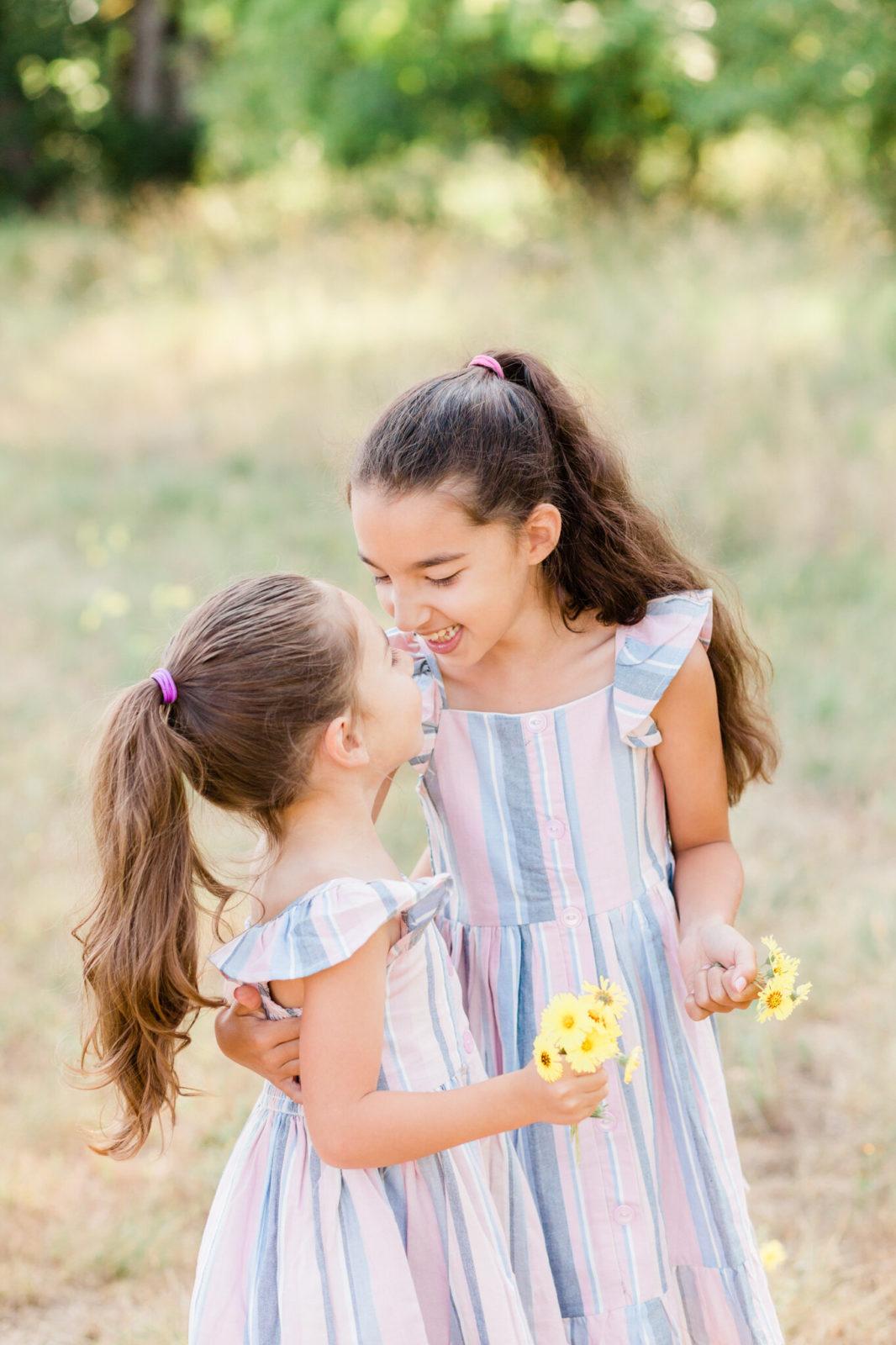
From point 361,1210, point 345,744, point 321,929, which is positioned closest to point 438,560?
point 345,744

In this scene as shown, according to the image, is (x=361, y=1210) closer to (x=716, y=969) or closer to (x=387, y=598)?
(x=716, y=969)

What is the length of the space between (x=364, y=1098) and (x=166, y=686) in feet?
1.59

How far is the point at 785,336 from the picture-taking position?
6.73 m

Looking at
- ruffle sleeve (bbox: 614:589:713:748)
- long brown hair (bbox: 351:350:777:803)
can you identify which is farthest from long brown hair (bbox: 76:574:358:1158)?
ruffle sleeve (bbox: 614:589:713:748)

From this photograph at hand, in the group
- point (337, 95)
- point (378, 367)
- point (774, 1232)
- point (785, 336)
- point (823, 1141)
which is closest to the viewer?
point (774, 1232)

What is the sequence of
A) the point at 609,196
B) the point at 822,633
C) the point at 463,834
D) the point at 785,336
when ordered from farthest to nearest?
the point at 609,196
the point at 785,336
the point at 822,633
the point at 463,834

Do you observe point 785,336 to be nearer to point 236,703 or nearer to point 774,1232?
point 774,1232

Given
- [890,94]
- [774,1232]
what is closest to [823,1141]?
[774,1232]

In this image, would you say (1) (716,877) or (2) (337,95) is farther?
(2) (337,95)

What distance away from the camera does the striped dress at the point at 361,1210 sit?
4.32 feet

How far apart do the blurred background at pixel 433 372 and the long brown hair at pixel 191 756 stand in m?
0.17

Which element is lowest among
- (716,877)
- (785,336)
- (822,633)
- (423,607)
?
(822,633)

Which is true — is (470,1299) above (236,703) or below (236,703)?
below

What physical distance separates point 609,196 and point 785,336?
533cm
